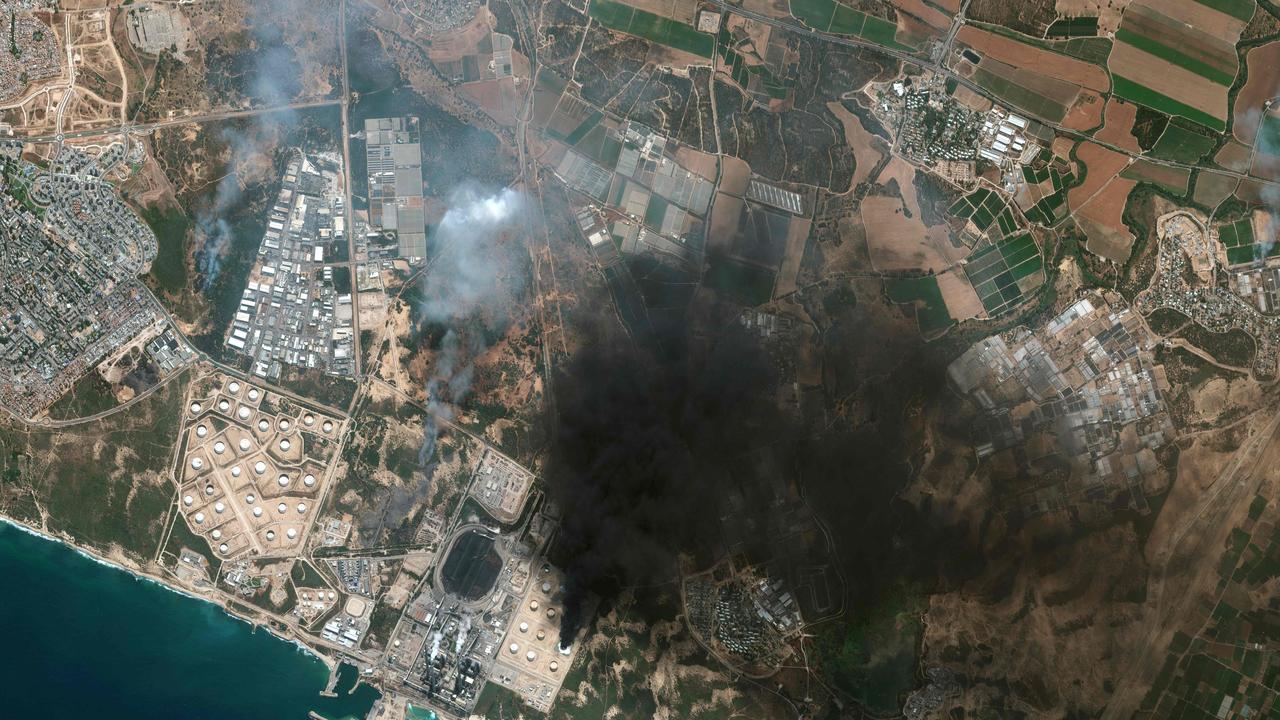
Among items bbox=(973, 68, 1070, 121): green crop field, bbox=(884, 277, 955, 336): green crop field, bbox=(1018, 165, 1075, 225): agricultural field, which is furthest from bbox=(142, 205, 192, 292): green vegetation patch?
bbox=(1018, 165, 1075, 225): agricultural field

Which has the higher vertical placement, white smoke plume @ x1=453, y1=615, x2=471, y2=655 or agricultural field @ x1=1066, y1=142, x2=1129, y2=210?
agricultural field @ x1=1066, y1=142, x2=1129, y2=210

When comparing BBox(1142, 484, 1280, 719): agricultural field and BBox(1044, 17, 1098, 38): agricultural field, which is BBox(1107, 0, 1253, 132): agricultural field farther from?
BBox(1142, 484, 1280, 719): agricultural field

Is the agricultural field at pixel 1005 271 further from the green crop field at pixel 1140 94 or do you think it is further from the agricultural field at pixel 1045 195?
the green crop field at pixel 1140 94

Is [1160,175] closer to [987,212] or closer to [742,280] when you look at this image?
[987,212]

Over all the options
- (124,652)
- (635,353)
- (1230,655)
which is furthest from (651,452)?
(1230,655)

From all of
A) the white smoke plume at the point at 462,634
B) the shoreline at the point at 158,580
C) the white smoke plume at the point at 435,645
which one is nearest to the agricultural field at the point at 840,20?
the white smoke plume at the point at 462,634
